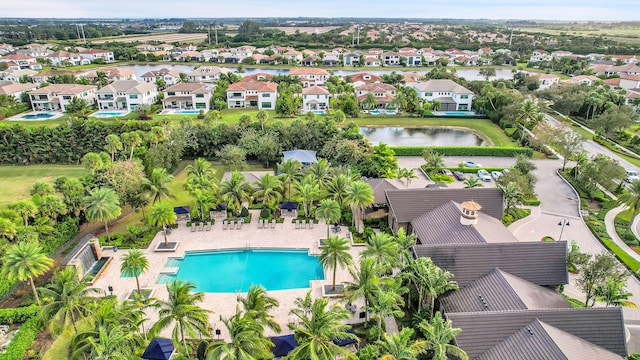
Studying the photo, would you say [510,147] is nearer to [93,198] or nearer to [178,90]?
[93,198]

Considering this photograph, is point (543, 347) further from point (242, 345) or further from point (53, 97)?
point (53, 97)

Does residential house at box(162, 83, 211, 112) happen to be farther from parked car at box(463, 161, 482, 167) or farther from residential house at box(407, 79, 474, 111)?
parked car at box(463, 161, 482, 167)

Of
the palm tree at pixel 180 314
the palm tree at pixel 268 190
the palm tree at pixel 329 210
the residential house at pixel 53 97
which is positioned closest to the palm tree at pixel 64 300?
the palm tree at pixel 180 314

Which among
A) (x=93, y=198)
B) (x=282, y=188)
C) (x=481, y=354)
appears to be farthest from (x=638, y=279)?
(x=93, y=198)

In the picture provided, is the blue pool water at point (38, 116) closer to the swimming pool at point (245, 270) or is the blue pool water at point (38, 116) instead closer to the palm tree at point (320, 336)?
the swimming pool at point (245, 270)

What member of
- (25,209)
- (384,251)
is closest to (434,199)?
(384,251)

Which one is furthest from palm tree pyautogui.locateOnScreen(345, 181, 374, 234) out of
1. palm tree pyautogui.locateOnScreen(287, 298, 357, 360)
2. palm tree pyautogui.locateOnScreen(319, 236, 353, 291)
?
palm tree pyautogui.locateOnScreen(287, 298, 357, 360)
